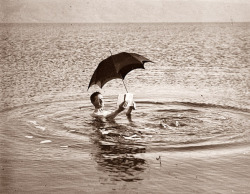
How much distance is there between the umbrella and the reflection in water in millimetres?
1493

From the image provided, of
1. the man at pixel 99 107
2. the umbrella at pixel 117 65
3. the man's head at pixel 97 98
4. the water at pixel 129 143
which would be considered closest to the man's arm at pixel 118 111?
the man at pixel 99 107

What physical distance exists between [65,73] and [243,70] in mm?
11838

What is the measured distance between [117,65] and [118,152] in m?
2.69

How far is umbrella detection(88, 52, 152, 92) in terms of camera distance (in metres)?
12.0

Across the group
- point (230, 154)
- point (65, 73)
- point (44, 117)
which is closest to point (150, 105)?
point (44, 117)

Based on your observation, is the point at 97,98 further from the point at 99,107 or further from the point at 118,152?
the point at 118,152

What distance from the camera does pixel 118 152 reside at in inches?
412

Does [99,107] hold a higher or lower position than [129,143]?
higher

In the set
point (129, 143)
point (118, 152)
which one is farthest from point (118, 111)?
point (118, 152)

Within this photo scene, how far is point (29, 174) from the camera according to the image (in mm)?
9398

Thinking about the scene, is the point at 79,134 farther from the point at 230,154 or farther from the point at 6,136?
the point at 230,154

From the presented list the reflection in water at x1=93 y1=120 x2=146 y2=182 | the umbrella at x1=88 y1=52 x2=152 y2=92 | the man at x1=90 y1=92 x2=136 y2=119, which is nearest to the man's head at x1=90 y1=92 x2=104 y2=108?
the man at x1=90 y1=92 x2=136 y2=119

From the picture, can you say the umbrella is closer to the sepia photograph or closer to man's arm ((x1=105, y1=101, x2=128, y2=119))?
the sepia photograph

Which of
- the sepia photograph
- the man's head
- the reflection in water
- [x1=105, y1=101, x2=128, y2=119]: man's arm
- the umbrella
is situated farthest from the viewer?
the man's head
